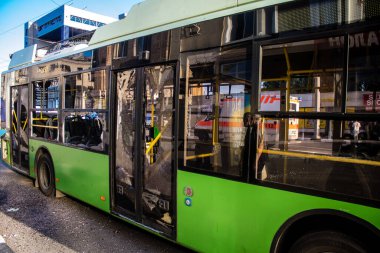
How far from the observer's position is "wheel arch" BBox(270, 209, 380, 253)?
234 cm

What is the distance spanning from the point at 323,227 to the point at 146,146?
7.53ft

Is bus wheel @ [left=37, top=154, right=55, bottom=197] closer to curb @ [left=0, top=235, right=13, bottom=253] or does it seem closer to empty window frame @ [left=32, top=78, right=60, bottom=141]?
empty window frame @ [left=32, top=78, right=60, bottom=141]

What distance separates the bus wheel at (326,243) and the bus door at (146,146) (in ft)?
5.11

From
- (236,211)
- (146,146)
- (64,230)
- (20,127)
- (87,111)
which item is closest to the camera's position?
(236,211)

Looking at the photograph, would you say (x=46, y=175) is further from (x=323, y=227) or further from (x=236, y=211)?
(x=323, y=227)

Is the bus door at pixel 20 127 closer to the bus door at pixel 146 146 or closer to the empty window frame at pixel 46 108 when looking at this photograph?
the empty window frame at pixel 46 108

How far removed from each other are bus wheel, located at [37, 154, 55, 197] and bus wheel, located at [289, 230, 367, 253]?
5.11 metres

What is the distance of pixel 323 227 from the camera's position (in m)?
2.60

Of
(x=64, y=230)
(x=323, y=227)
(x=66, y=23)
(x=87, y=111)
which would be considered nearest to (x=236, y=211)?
(x=323, y=227)

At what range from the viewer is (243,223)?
297 centimetres

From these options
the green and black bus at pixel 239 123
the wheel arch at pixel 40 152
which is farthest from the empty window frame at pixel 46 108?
the green and black bus at pixel 239 123

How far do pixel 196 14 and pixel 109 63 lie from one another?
173 centimetres

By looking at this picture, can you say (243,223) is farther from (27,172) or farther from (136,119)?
(27,172)

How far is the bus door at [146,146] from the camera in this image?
151 inches
